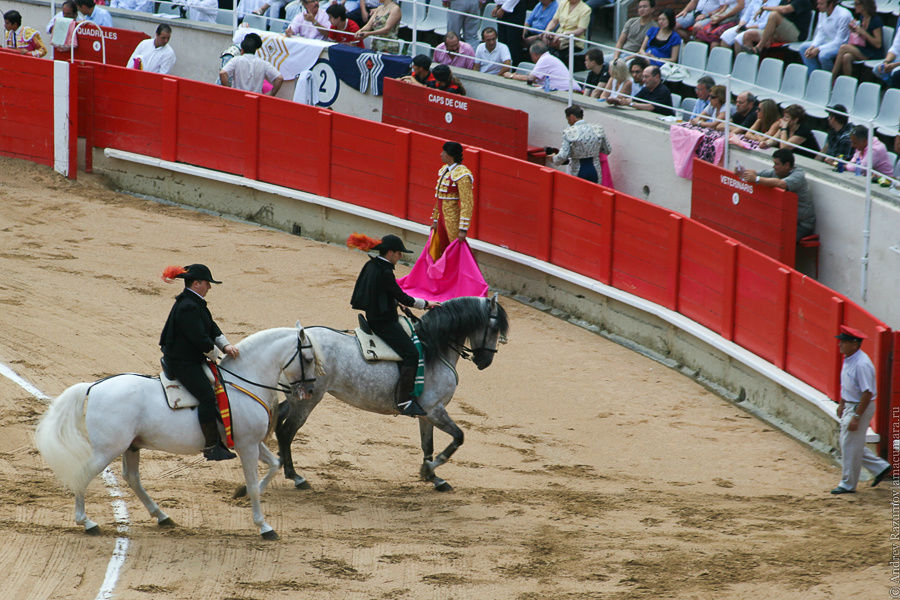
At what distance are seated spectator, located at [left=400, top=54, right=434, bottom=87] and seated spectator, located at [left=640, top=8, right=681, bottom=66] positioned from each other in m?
2.91

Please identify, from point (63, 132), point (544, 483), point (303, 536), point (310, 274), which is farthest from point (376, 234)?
point (303, 536)

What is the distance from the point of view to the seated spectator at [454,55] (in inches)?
725

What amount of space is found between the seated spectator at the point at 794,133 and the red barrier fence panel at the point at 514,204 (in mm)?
2722

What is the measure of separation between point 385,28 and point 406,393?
1010 cm

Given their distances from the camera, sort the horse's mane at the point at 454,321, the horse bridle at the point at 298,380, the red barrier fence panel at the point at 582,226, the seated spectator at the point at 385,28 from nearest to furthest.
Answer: the horse bridle at the point at 298,380 → the horse's mane at the point at 454,321 → the red barrier fence panel at the point at 582,226 → the seated spectator at the point at 385,28

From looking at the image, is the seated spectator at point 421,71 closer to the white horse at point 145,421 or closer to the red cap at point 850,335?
the red cap at point 850,335

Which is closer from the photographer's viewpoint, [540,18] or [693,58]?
[693,58]

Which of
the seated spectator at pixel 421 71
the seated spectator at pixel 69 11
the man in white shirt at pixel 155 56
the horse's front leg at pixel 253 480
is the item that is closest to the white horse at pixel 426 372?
the horse's front leg at pixel 253 480

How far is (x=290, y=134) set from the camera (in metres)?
18.1

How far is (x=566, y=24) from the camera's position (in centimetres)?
1823

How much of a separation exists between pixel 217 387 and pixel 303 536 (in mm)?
1274

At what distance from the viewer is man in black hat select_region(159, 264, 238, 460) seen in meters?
Answer: 8.78

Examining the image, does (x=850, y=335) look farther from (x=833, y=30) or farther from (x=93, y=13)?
(x=93, y=13)

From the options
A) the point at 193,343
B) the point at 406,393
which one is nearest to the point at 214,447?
the point at 193,343
